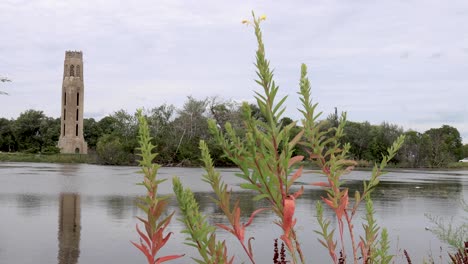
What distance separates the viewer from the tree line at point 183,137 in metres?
65.8

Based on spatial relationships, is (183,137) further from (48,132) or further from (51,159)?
(48,132)

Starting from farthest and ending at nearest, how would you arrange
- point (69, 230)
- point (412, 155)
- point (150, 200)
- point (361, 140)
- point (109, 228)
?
point (361, 140)
point (412, 155)
point (109, 228)
point (69, 230)
point (150, 200)

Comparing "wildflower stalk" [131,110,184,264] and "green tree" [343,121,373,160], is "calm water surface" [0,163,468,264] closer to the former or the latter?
"wildflower stalk" [131,110,184,264]

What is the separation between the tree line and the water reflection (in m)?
23.3

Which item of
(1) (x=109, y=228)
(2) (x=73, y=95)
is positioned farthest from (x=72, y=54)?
(1) (x=109, y=228)

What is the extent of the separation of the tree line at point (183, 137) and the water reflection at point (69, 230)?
23.3m

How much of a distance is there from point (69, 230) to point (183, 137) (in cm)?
5567

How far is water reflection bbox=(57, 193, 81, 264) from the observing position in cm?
917

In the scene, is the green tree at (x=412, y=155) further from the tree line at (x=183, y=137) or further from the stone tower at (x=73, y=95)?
the stone tower at (x=73, y=95)

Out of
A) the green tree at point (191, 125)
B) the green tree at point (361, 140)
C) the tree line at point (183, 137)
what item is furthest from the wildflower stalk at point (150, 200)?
the green tree at point (361, 140)

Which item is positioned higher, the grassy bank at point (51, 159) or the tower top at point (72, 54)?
the tower top at point (72, 54)

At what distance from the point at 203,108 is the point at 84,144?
4579 cm

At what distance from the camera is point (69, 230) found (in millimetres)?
12031

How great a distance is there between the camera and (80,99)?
11112cm
